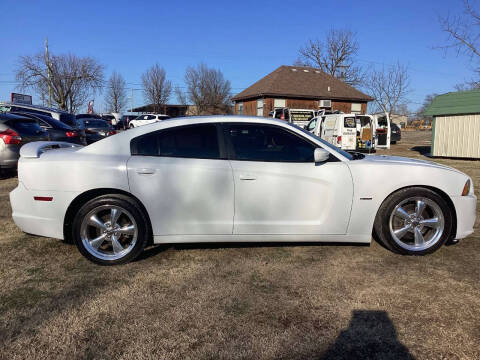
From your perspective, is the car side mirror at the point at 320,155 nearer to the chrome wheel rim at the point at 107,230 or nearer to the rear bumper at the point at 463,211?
the rear bumper at the point at 463,211

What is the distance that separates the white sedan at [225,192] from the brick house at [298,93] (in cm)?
2745

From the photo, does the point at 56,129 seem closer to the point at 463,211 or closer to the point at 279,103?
the point at 463,211

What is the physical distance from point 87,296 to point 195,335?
3.61 feet

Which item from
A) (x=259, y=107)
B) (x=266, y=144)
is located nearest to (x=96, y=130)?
(x=266, y=144)

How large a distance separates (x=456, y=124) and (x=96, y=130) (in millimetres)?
16158

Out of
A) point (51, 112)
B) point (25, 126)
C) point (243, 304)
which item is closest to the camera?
point (243, 304)

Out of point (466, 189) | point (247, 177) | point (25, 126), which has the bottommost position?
point (466, 189)

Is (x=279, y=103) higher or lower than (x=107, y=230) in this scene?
higher

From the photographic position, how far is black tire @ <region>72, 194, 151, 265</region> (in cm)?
342

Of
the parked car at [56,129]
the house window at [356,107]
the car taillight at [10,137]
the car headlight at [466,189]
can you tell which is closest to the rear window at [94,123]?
the parked car at [56,129]

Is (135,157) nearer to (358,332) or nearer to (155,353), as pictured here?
(155,353)

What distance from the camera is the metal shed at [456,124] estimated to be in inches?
579

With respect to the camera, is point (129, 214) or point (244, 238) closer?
point (129, 214)

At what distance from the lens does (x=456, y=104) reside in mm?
15336
